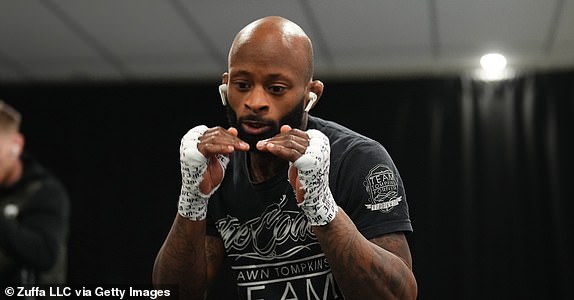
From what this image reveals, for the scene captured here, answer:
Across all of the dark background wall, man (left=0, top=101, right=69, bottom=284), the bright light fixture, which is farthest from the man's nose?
the bright light fixture

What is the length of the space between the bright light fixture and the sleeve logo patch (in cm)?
214

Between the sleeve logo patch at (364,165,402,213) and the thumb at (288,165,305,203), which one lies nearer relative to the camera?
the thumb at (288,165,305,203)

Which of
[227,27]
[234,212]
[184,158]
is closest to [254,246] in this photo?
[234,212]

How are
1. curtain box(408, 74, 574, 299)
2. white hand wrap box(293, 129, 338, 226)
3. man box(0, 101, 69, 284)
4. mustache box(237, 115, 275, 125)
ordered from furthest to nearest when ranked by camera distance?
curtain box(408, 74, 574, 299) < man box(0, 101, 69, 284) < mustache box(237, 115, 275, 125) < white hand wrap box(293, 129, 338, 226)

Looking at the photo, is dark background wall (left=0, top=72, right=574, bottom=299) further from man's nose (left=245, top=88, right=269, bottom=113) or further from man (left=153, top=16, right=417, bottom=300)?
man's nose (left=245, top=88, right=269, bottom=113)

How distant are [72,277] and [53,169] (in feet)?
1.71

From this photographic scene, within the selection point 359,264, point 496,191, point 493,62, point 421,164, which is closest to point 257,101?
point 359,264

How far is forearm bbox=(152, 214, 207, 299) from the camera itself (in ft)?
3.34

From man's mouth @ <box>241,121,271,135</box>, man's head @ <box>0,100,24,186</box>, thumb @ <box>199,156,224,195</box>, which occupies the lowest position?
thumb @ <box>199,156,224,195</box>

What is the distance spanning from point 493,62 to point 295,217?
2223 millimetres

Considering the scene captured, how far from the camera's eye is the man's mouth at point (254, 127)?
3.30ft

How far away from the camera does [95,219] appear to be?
3246 millimetres

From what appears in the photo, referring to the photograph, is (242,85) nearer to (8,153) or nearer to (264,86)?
(264,86)

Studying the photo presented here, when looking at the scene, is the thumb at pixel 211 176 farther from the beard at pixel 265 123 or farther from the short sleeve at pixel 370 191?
the short sleeve at pixel 370 191
